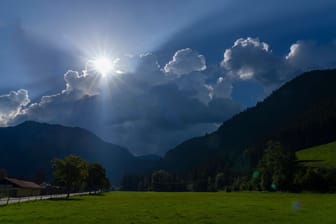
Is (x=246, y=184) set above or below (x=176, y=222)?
above

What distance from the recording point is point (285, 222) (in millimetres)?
32062

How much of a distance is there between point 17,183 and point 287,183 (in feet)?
330

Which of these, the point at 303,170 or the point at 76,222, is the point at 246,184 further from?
the point at 76,222

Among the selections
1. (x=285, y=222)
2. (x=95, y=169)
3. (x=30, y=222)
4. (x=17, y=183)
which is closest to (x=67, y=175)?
(x=17, y=183)

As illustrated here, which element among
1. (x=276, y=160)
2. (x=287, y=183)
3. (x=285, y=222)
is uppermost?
(x=276, y=160)

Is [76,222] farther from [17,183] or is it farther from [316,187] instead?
[316,187]

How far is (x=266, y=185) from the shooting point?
511 ft

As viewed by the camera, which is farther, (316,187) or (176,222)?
(316,187)

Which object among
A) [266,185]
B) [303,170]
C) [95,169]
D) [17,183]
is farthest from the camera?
[95,169]

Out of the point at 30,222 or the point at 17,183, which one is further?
the point at 17,183

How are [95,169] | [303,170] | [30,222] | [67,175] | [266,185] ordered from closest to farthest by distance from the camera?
[30,222] < [67,175] < [303,170] < [266,185] < [95,169]

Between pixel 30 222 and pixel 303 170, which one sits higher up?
pixel 303 170

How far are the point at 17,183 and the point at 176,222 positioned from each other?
112m

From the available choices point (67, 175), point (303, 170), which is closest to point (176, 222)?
point (67, 175)
